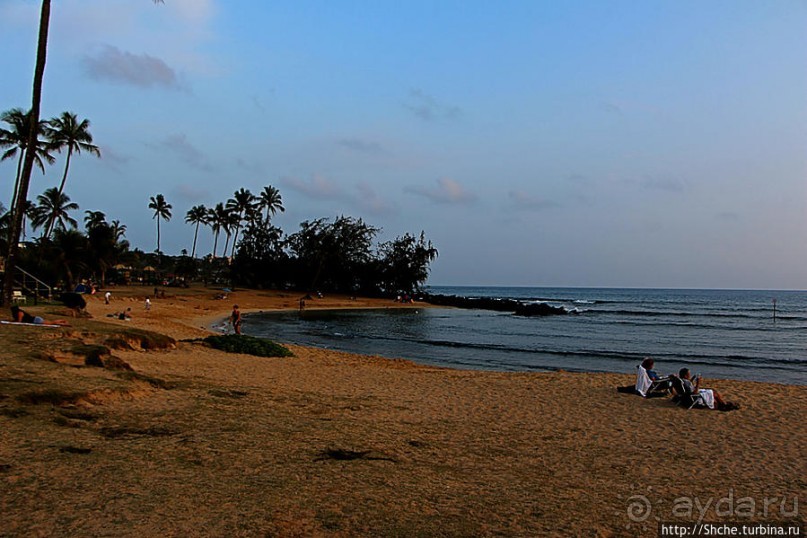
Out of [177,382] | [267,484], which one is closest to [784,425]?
[267,484]

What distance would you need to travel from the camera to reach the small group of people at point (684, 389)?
1242 centimetres

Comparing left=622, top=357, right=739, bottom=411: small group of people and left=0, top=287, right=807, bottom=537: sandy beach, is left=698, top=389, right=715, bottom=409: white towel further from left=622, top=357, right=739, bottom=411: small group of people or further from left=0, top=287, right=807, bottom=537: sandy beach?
left=0, top=287, right=807, bottom=537: sandy beach

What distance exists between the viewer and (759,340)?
38.6 metres

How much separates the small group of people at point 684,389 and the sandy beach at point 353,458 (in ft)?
1.26

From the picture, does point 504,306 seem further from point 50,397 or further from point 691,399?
point 50,397

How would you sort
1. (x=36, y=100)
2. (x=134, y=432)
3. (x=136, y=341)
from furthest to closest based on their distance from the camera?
(x=36, y=100)
(x=136, y=341)
(x=134, y=432)

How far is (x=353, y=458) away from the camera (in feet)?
23.7

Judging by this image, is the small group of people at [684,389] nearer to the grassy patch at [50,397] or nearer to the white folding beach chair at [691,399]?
the white folding beach chair at [691,399]

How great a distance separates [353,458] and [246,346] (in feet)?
43.6

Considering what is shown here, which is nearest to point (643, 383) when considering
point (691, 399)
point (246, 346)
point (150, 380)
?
point (691, 399)

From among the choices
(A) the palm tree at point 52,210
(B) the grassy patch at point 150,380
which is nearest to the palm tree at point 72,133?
(A) the palm tree at point 52,210

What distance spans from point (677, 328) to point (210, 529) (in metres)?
49.8

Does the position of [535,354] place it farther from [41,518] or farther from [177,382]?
[41,518]

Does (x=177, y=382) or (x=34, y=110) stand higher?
(x=34, y=110)
